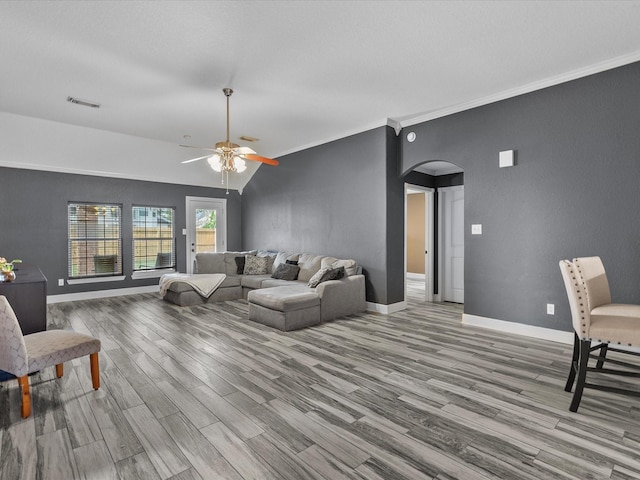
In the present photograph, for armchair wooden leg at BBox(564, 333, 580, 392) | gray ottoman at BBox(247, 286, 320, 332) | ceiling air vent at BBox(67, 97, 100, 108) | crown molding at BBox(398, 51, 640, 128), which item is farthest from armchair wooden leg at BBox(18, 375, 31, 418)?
crown molding at BBox(398, 51, 640, 128)

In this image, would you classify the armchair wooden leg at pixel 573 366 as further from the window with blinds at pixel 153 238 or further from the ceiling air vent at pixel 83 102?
the window with blinds at pixel 153 238

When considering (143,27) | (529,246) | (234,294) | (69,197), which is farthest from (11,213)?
(529,246)

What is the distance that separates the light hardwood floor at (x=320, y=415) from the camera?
5.85ft

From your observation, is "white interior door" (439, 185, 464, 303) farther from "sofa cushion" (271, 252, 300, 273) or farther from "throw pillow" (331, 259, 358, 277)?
"sofa cushion" (271, 252, 300, 273)

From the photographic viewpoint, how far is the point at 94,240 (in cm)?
668

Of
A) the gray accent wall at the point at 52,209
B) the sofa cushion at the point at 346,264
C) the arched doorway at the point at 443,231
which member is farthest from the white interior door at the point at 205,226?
the arched doorway at the point at 443,231

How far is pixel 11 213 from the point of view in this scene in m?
5.70

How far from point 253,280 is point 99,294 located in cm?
318

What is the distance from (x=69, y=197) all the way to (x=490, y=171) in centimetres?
717

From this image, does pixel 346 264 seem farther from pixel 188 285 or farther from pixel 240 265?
pixel 188 285

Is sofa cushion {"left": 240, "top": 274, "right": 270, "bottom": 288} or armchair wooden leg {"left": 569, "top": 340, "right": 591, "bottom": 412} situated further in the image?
sofa cushion {"left": 240, "top": 274, "right": 270, "bottom": 288}

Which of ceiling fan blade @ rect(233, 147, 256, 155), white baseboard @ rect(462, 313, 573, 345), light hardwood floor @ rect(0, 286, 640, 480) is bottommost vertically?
light hardwood floor @ rect(0, 286, 640, 480)

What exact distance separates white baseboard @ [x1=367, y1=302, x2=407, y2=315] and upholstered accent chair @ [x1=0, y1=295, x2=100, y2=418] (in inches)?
147

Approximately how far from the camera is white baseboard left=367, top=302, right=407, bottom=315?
17.0 feet
